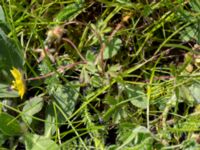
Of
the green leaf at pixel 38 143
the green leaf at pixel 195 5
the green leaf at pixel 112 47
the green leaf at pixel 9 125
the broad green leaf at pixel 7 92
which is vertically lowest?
the green leaf at pixel 38 143

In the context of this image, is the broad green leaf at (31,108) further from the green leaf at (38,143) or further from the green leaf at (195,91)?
the green leaf at (195,91)

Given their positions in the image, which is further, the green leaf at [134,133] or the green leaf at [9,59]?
the green leaf at [9,59]

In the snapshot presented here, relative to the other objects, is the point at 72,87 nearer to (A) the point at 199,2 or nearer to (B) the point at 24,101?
(B) the point at 24,101

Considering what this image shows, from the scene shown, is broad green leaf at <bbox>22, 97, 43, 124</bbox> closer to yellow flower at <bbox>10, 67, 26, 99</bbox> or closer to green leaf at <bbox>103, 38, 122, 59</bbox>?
yellow flower at <bbox>10, 67, 26, 99</bbox>

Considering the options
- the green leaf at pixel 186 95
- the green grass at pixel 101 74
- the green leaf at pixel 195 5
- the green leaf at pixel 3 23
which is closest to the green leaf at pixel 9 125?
the green grass at pixel 101 74

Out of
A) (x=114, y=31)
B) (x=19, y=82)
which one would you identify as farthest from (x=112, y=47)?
(x=19, y=82)

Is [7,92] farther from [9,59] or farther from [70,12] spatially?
[70,12]

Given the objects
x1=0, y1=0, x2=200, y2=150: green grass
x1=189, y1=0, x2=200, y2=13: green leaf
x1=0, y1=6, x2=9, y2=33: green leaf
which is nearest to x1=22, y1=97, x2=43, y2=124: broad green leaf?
x1=0, y1=0, x2=200, y2=150: green grass
